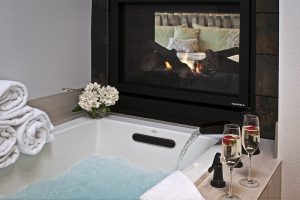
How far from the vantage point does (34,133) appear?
1925mm

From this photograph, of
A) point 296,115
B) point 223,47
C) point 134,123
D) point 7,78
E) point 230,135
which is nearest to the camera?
point 230,135

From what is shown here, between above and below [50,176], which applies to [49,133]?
above

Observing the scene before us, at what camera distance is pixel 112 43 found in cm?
248

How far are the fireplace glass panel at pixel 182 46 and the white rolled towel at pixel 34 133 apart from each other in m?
0.64

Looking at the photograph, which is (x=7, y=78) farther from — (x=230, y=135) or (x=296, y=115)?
(x=296, y=115)

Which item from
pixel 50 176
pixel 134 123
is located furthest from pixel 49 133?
pixel 134 123

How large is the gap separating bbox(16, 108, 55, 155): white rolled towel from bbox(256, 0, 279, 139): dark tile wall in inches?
40.1

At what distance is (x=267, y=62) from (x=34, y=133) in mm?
1131

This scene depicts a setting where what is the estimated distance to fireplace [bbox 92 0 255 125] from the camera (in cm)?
208

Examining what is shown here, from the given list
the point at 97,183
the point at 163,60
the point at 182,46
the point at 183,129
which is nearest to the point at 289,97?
the point at 183,129

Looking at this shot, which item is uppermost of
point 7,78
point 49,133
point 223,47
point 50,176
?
point 223,47

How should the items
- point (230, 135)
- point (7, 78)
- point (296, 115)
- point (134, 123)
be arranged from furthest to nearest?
1. point (134, 123)
2. point (7, 78)
3. point (296, 115)
4. point (230, 135)

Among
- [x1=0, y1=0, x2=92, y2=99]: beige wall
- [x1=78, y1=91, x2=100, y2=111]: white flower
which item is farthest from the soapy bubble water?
[x1=0, y1=0, x2=92, y2=99]: beige wall

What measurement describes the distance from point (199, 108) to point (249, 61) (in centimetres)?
36
